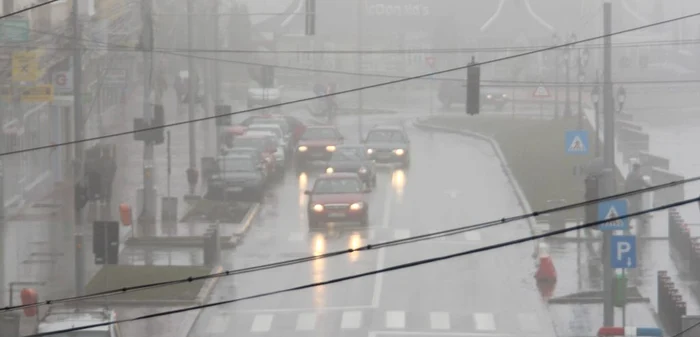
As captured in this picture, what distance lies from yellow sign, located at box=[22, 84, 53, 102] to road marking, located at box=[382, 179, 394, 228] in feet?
29.0

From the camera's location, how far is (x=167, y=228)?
3856cm

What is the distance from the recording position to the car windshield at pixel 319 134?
54.0 metres

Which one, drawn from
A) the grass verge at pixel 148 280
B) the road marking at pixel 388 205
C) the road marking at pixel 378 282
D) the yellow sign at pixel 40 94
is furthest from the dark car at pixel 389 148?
the grass verge at pixel 148 280

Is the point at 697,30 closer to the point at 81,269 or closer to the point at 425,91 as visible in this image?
the point at 425,91

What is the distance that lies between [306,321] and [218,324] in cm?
157

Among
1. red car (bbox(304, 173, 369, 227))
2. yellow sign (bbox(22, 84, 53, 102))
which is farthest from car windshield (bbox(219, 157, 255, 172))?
Result: yellow sign (bbox(22, 84, 53, 102))

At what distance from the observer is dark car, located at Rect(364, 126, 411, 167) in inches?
2087

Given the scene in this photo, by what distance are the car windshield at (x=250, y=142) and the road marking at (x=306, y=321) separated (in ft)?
73.7

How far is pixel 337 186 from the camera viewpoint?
4069cm

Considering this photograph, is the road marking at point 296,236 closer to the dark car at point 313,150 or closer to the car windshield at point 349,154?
the car windshield at point 349,154

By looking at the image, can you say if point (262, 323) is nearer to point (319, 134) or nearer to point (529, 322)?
point (529, 322)

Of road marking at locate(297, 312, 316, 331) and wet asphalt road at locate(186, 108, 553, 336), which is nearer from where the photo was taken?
road marking at locate(297, 312, 316, 331)

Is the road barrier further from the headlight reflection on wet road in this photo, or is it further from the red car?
the red car

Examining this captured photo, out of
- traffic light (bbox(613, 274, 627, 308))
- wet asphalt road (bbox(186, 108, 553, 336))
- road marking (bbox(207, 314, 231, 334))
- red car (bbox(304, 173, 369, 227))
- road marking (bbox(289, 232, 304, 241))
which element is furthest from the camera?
red car (bbox(304, 173, 369, 227))
